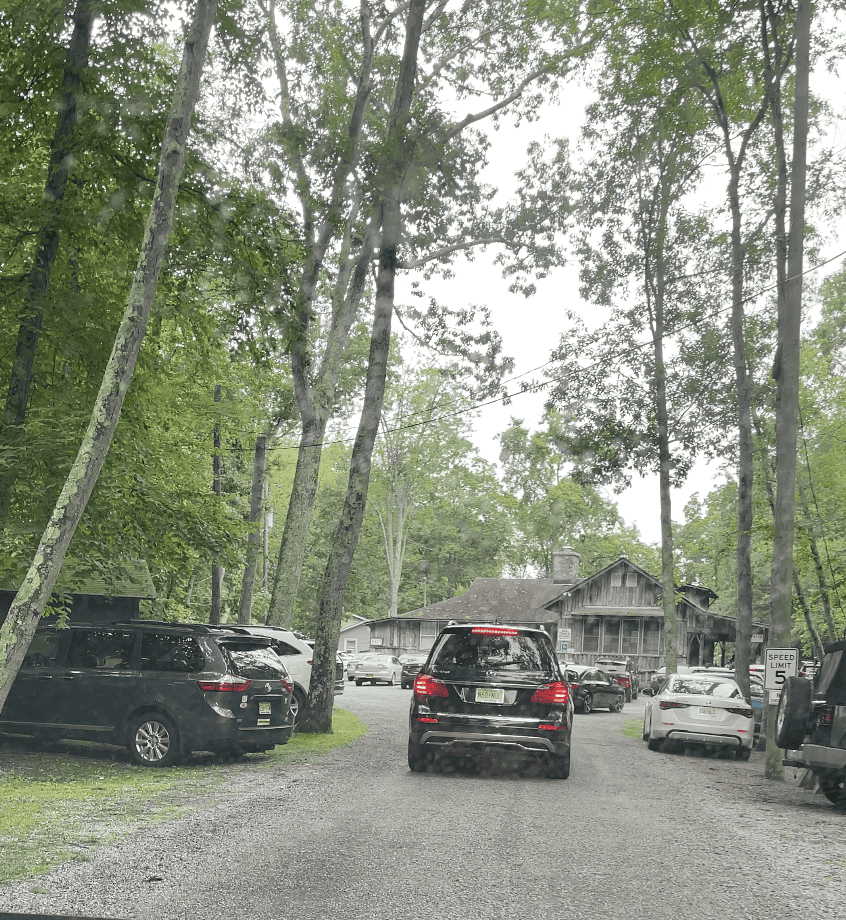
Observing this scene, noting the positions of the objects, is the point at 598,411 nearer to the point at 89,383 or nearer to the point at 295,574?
the point at 295,574

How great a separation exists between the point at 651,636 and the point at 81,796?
49343 millimetres

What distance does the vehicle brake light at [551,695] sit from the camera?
1095 cm

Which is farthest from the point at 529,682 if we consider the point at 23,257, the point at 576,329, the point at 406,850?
the point at 576,329

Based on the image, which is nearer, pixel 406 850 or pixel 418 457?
pixel 406 850

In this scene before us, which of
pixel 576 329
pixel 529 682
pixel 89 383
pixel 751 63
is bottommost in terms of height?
pixel 529 682

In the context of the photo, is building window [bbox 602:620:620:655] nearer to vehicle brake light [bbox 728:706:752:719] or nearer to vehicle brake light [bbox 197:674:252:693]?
vehicle brake light [bbox 728:706:752:719]

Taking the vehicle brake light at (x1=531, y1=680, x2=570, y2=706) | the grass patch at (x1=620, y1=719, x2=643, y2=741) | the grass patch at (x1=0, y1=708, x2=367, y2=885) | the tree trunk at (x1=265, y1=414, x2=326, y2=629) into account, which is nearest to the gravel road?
the grass patch at (x1=0, y1=708, x2=367, y2=885)

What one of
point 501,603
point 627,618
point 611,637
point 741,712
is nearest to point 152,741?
point 741,712

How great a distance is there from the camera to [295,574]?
22.7 m

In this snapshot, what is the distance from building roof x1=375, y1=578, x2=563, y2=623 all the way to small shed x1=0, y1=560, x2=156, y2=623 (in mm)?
43987

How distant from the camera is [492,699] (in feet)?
35.9

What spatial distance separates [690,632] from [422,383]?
20.4m

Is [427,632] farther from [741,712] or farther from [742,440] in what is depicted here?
[741,712]

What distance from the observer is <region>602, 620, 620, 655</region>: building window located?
183 feet
